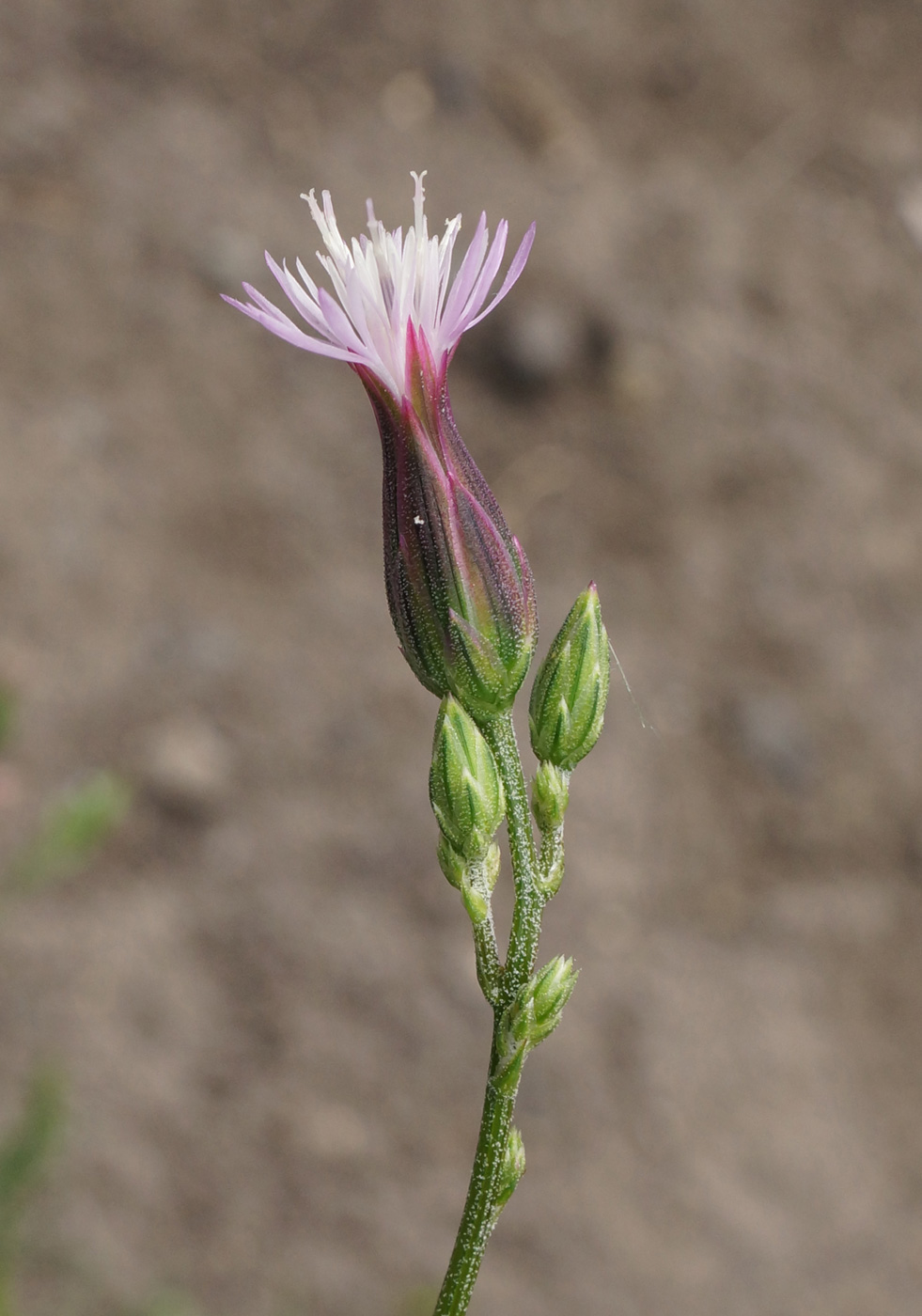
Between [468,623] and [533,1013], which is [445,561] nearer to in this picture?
[468,623]

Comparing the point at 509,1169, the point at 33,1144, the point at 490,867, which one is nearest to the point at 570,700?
the point at 490,867

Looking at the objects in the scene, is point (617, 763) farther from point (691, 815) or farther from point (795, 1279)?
point (795, 1279)

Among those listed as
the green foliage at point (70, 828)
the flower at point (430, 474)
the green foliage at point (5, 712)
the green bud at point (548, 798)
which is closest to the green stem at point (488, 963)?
the green bud at point (548, 798)

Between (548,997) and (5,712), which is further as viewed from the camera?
(5,712)

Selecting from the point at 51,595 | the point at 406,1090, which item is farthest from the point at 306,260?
the point at 406,1090

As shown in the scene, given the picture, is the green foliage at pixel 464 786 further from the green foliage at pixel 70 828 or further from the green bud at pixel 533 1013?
the green foliage at pixel 70 828

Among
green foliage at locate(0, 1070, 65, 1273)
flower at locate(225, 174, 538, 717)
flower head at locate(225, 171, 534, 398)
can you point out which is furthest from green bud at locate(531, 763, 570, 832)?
green foliage at locate(0, 1070, 65, 1273)

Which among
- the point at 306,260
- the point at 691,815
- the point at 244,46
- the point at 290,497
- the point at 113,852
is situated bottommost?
the point at 113,852
